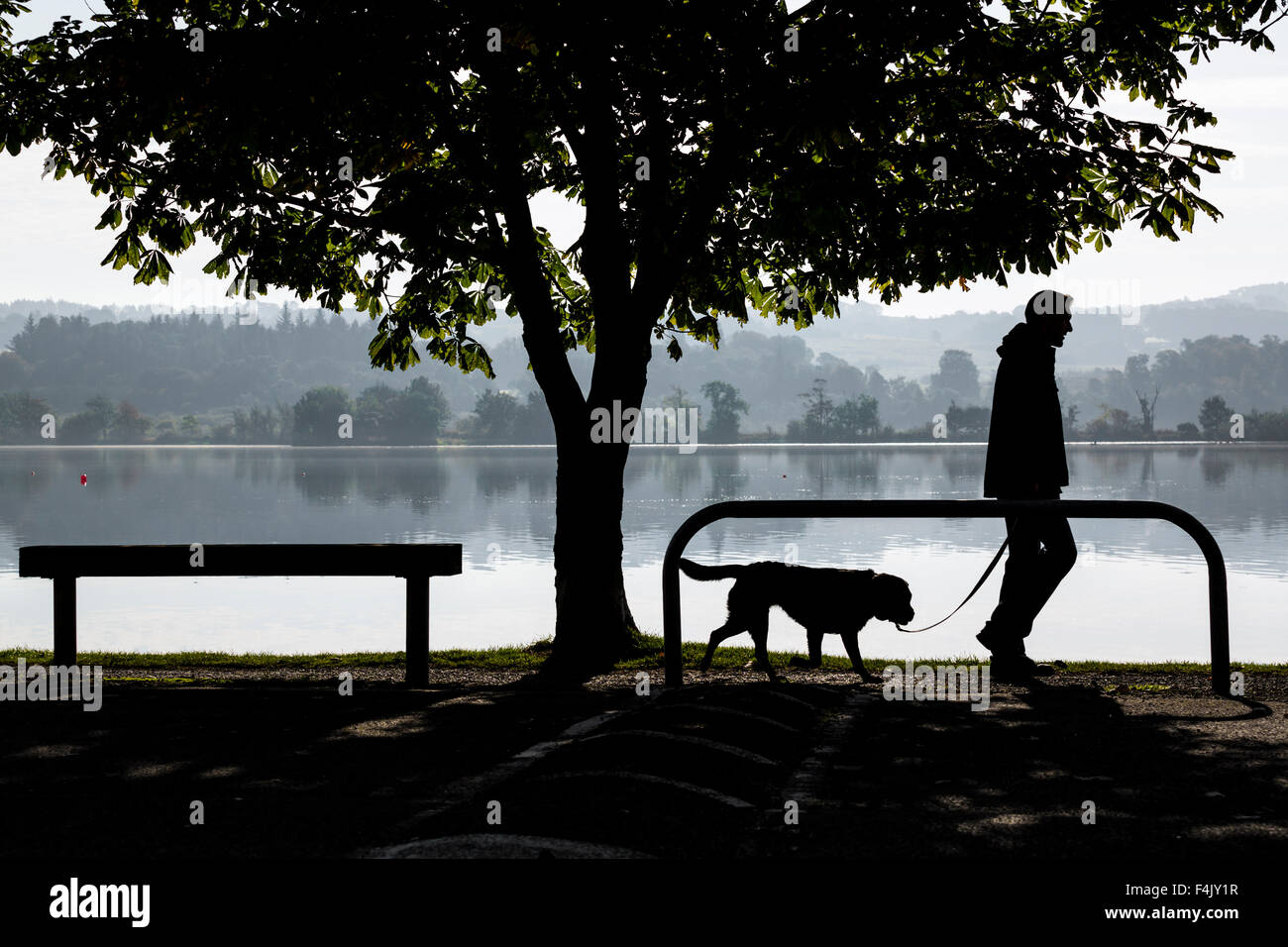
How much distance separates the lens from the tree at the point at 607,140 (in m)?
8.88

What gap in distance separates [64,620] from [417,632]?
2.70 metres

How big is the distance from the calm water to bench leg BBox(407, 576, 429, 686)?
642 cm

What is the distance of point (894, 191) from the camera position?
10.1 m

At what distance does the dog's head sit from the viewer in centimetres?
827

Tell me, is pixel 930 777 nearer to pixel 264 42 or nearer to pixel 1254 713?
pixel 1254 713

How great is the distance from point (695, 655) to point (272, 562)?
3970 millimetres

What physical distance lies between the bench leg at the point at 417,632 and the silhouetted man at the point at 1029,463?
12.8 ft

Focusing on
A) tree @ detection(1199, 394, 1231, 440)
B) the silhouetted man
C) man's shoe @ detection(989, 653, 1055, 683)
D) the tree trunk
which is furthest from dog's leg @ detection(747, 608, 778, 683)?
tree @ detection(1199, 394, 1231, 440)

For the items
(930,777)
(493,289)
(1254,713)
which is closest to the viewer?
(930,777)

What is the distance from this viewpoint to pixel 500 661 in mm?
10953

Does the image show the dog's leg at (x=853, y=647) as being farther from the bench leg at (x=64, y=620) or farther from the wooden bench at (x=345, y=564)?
the bench leg at (x=64, y=620)

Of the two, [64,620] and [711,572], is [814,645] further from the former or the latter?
[64,620]

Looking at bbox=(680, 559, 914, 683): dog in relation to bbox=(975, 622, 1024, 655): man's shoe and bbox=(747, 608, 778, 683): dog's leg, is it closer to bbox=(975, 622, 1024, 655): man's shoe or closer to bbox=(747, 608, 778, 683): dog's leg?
bbox=(747, 608, 778, 683): dog's leg
